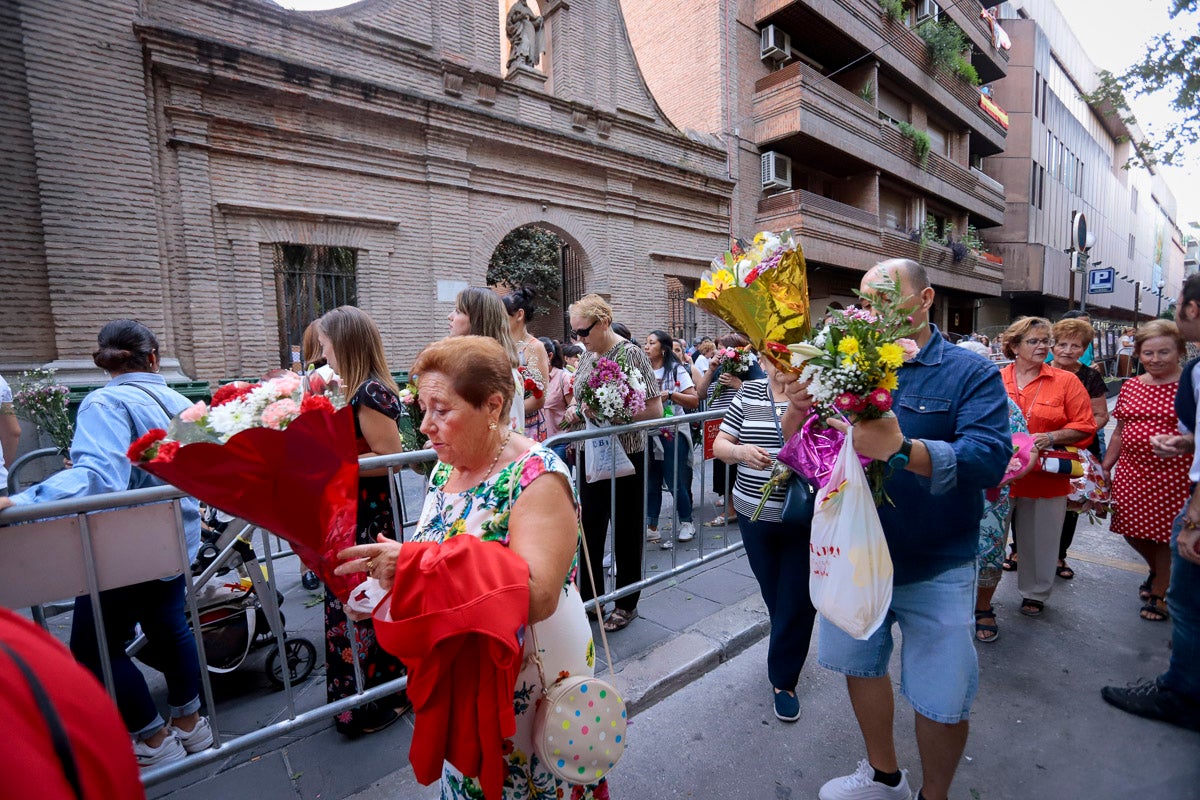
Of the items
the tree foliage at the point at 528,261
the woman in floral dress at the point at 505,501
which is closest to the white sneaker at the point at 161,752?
the woman in floral dress at the point at 505,501

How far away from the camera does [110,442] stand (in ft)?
8.38

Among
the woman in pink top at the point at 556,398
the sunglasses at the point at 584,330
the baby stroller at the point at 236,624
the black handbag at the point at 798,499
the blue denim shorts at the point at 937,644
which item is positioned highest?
the sunglasses at the point at 584,330

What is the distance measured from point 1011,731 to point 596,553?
2325 mm

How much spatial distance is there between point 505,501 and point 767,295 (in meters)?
1.16

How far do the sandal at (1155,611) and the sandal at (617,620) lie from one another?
3496mm

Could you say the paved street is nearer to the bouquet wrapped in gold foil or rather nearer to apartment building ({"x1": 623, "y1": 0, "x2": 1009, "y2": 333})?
the bouquet wrapped in gold foil

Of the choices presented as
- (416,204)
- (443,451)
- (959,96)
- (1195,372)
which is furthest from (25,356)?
(959,96)

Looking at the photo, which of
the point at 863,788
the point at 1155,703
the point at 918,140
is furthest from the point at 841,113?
the point at 863,788

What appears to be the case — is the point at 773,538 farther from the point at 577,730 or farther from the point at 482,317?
the point at 482,317

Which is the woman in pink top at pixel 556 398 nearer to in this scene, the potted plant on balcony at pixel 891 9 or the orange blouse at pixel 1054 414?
the orange blouse at pixel 1054 414

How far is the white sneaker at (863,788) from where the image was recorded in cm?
229

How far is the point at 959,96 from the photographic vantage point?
74.1ft

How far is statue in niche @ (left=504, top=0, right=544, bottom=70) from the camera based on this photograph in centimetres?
1221

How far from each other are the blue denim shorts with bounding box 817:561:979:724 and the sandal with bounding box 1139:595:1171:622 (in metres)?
2.95
